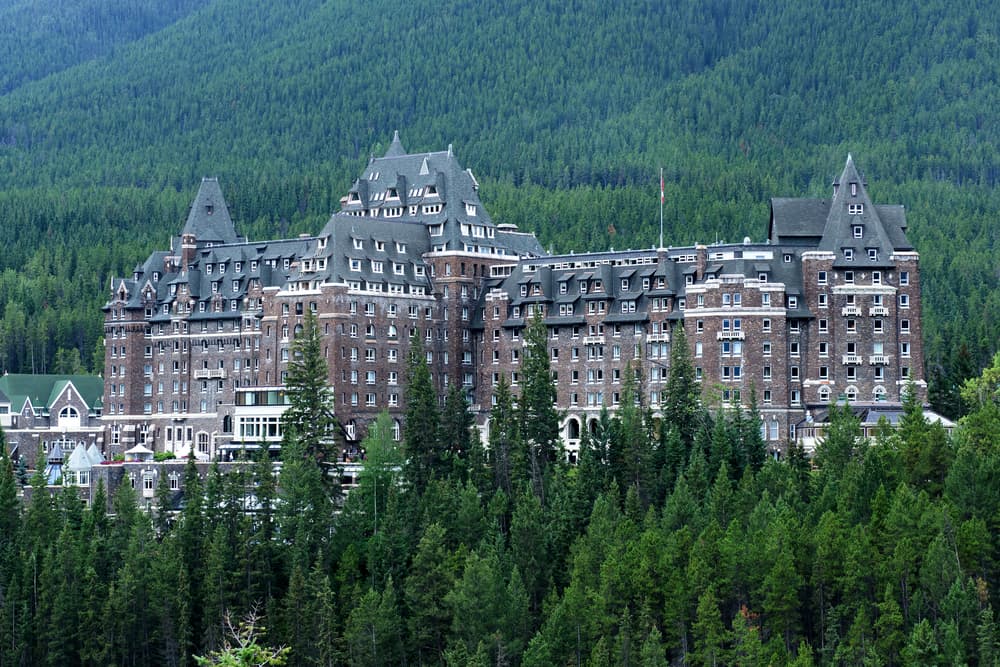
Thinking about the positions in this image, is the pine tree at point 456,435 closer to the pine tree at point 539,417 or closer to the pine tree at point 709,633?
the pine tree at point 539,417

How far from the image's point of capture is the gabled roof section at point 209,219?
166 meters

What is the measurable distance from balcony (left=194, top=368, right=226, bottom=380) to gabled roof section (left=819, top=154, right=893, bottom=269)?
53.1 m

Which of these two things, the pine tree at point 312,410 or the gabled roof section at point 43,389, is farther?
the gabled roof section at point 43,389

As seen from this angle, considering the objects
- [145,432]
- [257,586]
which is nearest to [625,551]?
[257,586]

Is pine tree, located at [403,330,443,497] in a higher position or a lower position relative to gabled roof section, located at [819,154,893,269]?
lower

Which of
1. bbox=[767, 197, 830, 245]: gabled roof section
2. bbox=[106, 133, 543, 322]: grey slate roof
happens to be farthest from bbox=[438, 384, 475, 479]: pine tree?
bbox=[767, 197, 830, 245]: gabled roof section

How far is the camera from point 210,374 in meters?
156

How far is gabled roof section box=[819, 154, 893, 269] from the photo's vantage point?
449 feet

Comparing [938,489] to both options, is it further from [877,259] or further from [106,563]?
[106,563]

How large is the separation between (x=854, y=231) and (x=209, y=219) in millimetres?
62443

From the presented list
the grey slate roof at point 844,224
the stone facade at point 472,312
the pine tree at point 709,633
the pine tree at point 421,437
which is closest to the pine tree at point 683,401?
the stone facade at point 472,312

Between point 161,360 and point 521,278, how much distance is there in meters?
35.2

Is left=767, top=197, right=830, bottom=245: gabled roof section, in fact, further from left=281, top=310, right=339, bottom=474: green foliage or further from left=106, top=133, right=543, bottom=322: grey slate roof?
left=281, top=310, right=339, bottom=474: green foliage

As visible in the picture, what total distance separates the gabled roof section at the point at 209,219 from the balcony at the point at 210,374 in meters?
14.9
